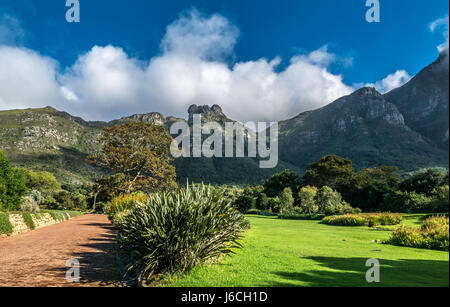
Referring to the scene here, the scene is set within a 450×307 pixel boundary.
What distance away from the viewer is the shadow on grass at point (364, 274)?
16.5ft

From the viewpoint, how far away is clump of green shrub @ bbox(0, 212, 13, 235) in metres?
14.7

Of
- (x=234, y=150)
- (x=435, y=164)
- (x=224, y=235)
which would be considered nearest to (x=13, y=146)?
(x=234, y=150)

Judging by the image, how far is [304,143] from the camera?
123500 millimetres

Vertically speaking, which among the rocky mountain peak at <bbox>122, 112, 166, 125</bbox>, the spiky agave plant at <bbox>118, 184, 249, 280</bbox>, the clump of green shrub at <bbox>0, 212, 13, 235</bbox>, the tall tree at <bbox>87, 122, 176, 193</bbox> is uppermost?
the rocky mountain peak at <bbox>122, 112, 166, 125</bbox>

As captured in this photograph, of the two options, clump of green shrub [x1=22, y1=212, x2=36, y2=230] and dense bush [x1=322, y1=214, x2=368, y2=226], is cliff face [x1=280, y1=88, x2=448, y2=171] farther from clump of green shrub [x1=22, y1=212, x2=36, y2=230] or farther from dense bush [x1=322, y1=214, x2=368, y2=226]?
clump of green shrub [x1=22, y1=212, x2=36, y2=230]

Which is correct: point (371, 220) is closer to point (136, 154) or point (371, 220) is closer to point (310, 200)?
point (310, 200)

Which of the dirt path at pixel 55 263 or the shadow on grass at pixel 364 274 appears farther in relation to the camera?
the dirt path at pixel 55 263

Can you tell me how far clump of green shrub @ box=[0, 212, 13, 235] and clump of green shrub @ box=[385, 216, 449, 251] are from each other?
65.7ft

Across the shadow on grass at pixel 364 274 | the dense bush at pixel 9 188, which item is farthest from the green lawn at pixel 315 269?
the dense bush at pixel 9 188

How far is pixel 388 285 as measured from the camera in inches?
191

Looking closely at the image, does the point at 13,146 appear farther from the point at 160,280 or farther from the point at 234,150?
the point at 160,280

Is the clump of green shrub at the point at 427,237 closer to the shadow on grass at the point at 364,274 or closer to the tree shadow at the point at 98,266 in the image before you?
the shadow on grass at the point at 364,274

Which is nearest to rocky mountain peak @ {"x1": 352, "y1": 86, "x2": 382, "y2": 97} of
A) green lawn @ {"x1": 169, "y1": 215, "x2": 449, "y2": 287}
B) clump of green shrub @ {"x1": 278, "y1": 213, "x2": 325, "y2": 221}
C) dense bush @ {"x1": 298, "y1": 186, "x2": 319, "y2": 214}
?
dense bush @ {"x1": 298, "y1": 186, "x2": 319, "y2": 214}

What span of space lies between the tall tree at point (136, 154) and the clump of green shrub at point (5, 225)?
45.0 feet
